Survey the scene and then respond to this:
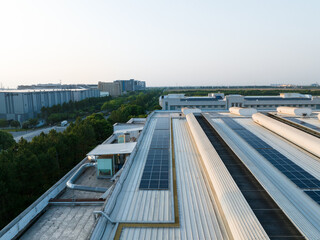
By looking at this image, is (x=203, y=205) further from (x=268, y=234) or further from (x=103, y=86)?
(x=103, y=86)

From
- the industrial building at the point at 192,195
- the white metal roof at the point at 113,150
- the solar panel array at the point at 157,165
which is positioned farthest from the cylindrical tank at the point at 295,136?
the white metal roof at the point at 113,150

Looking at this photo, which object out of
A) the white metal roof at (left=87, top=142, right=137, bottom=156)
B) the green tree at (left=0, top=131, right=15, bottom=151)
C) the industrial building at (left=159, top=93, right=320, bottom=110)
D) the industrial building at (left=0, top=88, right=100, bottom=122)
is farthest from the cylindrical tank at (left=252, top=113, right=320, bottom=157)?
the industrial building at (left=0, top=88, right=100, bottom=122)

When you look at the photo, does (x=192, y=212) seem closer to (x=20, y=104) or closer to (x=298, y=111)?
(x=298, y=111)

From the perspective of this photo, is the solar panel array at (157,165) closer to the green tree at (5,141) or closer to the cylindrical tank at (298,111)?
the cylindrical tank at (298,111)

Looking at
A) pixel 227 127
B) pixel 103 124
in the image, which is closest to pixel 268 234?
pixel 227 127

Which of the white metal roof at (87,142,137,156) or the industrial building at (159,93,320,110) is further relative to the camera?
the industrial building at (159,93,320,110)

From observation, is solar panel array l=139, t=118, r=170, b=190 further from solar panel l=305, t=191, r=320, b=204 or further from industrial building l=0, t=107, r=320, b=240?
solar panel l=305, t=191, r=320, b=204
